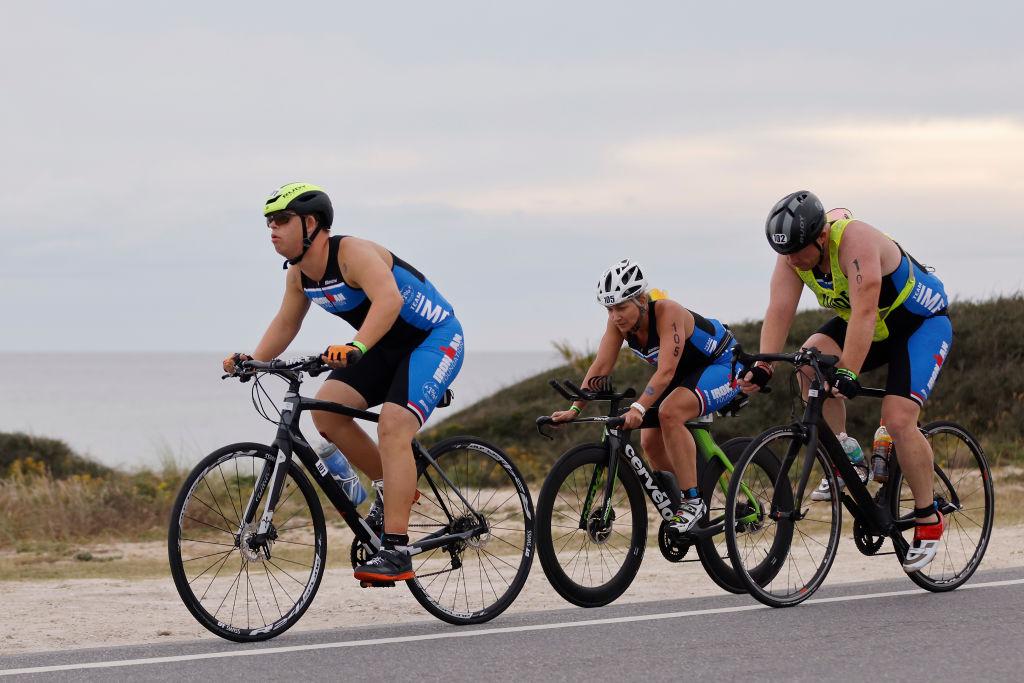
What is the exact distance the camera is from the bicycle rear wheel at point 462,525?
7590 mm

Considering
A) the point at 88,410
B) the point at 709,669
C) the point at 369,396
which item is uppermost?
the point at 88,410

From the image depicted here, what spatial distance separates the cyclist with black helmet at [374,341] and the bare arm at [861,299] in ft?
7.03

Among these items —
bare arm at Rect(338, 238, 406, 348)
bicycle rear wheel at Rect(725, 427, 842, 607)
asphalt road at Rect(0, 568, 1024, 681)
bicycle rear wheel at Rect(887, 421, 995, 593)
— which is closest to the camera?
asphalt road at Rect(0, 568, 1024, 681)

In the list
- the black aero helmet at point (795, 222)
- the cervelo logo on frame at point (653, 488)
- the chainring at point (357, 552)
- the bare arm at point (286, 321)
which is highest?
the black aero helmet at point (795, 222)

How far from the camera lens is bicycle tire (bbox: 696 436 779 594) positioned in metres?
8.06

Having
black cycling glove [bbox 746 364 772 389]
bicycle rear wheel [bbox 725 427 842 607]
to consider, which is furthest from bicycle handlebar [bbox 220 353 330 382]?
black cycling glove [bbox 746 364 772 389]

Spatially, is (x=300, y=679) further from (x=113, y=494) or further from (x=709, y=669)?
(x=113, y=494)

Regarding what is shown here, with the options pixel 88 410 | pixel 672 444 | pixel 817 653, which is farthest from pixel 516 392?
pixel 88 410

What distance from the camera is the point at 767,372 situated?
788cm

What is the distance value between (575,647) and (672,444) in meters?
1.99

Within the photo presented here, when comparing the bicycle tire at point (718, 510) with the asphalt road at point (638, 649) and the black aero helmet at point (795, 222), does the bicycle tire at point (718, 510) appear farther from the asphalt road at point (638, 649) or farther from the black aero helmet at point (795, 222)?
the black aero helmet at point (795, 222)

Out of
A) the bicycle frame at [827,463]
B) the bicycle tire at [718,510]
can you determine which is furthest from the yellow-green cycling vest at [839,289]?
the bicycle tire at [718,510]

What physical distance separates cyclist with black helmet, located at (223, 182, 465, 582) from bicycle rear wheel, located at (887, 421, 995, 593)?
303 centimetres

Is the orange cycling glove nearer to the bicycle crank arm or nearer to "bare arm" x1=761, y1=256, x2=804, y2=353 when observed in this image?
the bicycle crank arm
